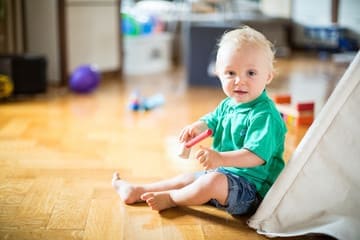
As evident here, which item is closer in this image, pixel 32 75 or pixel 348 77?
pixel 348 77

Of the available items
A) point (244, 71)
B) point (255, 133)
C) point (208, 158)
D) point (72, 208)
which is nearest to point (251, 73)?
point (244, 71)

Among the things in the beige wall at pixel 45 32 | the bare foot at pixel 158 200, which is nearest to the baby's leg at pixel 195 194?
the bare foot at pixel 158 200

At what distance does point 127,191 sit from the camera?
1.41 metres

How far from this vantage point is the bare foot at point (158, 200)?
132 centimetres

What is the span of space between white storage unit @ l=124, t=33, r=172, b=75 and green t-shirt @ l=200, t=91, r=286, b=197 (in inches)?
95.6

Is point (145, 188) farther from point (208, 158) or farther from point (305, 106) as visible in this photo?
point (305, 106)

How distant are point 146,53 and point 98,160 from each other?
216 cm

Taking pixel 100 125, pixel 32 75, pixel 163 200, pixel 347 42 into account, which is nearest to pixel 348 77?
pixel 163 200

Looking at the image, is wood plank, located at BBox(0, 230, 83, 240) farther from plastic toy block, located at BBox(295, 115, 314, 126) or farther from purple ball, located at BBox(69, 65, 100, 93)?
purple ball, located at BBox(69, 65, 100, 93)

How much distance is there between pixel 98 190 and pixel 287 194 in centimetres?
52

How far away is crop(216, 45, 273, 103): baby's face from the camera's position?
1.25 m

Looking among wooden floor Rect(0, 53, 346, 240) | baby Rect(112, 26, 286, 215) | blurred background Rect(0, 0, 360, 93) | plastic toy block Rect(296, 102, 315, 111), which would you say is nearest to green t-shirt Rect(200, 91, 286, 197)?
baby Rect(112, 26, 286, 215)

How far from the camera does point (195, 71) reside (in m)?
3.25

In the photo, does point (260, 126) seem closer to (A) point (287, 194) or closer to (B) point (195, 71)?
(A) point (287, 194)
